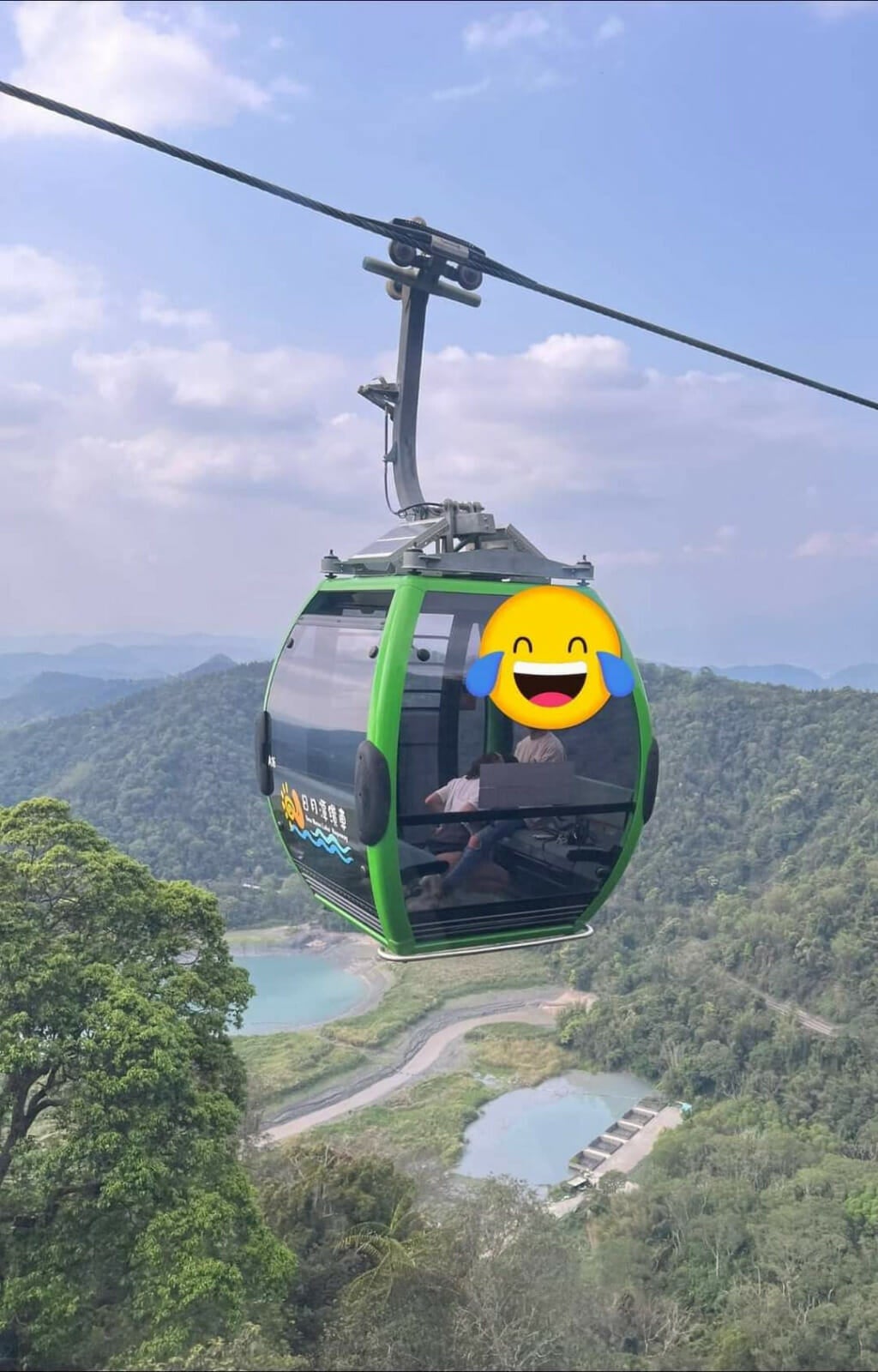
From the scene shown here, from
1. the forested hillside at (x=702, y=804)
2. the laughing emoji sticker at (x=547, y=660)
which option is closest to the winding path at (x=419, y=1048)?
the forested hillside at (x=702, y=804)

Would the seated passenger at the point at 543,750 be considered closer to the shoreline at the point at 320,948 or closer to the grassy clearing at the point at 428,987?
the grassy clearing at the point at 428,987

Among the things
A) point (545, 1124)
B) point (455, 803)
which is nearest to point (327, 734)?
point (455, 803)

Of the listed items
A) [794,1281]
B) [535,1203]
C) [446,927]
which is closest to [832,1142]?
[794,1281]

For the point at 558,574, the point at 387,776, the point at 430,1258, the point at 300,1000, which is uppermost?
the point at 558,574

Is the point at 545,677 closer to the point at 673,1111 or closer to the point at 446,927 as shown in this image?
the point at 446,927

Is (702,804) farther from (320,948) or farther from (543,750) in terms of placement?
(543,750)
